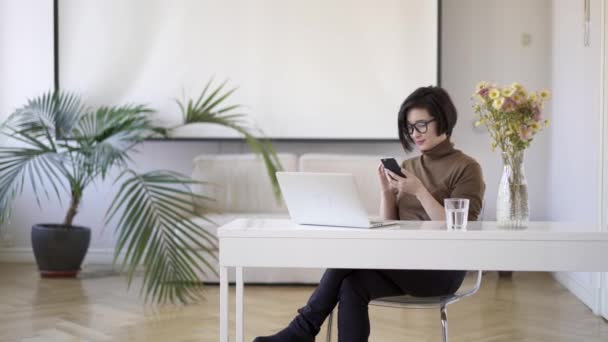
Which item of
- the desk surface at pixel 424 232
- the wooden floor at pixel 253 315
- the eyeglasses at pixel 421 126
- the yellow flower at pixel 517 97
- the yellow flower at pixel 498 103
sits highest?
the yellow flower at pixel 517 97

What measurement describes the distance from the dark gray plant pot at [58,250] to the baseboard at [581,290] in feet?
10.0

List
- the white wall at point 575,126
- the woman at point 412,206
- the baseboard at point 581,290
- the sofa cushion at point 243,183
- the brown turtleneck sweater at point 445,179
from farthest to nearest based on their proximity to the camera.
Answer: the sofa cushion at point 243,183, the white wall at point 575,126, the baseboard at point 581,290, the brown turtleneck sweater at point 445,179, the woman at point 412,206

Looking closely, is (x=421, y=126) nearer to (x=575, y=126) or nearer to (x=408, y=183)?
(x=408, y=183)

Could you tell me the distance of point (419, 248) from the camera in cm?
209

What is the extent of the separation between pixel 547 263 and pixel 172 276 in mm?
2428

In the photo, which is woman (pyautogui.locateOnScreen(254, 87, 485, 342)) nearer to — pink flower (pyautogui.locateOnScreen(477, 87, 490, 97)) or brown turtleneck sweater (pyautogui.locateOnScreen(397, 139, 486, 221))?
brown turtleneck sweater (pyautogui.locateOnScreen(397, 139, 486, 221))

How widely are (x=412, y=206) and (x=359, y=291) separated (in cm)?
52

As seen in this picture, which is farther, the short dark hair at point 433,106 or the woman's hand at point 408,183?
the short dark hair at point 433,106

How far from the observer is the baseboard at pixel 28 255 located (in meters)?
5.71

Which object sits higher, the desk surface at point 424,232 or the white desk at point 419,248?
the desk surface at point 424,232

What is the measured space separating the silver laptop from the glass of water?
0.21m

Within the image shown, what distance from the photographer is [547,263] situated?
2.06m

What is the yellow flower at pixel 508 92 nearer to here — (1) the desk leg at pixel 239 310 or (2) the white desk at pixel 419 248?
(2) the white desk at pixel 419 248

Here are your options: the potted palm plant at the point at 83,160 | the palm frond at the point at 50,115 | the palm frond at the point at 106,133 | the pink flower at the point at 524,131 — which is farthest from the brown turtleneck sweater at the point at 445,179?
the palm frond at the point at 50,115
